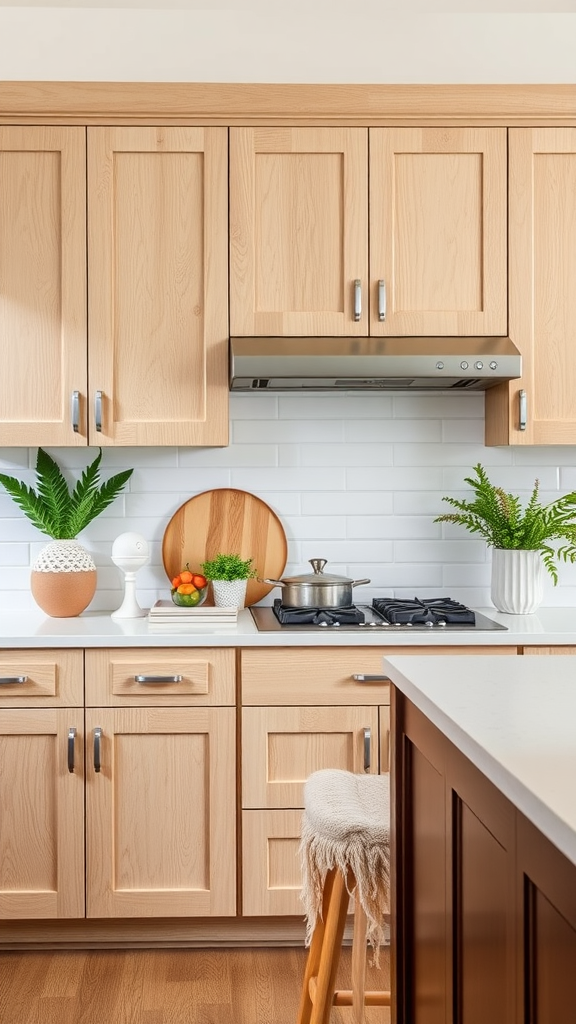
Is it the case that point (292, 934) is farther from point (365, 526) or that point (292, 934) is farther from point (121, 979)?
point (365, 526)

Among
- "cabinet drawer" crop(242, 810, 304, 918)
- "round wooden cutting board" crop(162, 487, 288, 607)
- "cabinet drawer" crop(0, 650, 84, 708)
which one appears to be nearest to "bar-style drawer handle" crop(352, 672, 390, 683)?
"cabinet drawer" crop(242, 810, 304, 918)

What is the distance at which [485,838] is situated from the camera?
46.4 inches

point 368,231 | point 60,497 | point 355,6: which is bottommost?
Result: point 60,497

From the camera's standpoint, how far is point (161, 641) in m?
2.55

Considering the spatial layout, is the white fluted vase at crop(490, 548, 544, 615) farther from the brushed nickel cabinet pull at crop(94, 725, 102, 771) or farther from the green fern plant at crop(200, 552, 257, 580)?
the brushed nickel cabinet pull at crop(94, 725, 102, 771)

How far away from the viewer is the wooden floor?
7.42 feet

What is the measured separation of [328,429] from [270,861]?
143cm

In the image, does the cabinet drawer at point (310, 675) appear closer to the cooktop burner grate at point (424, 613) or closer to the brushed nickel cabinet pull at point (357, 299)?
the cooktop burner grate at point (424, 613)

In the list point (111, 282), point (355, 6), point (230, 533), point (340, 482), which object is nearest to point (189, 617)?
point (230, 533)

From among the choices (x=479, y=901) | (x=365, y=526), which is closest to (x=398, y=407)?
(x=365, y=526)

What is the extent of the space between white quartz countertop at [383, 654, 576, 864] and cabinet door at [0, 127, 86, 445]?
5.06 feet

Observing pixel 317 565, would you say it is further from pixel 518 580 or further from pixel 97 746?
pixel 97 746

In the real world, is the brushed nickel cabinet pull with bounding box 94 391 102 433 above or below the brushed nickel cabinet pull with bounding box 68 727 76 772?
above

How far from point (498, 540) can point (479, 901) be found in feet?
6.21
